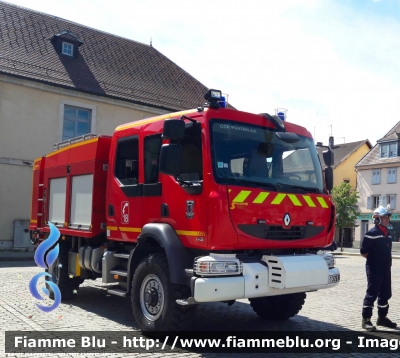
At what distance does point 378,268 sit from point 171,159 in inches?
145

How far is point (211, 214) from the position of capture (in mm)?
5867

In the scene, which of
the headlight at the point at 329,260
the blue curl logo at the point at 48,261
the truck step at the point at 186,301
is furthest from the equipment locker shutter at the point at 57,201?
the headlight at the point at 329,260

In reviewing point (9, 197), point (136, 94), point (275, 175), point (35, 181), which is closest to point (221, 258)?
point (275, 175)

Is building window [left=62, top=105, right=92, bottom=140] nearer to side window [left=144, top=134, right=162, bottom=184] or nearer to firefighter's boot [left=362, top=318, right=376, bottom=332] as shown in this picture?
side window [left=144, top=134, right=162, bottom=184]

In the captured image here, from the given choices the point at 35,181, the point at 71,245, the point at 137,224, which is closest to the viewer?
the point at 137,224

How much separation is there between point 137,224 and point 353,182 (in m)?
48.9

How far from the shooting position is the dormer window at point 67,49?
25.2m

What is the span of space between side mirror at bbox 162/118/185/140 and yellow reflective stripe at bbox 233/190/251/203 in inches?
39.5

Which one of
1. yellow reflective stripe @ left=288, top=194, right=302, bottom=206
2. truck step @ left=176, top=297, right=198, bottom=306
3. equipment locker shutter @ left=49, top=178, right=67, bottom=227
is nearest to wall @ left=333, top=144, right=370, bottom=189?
equipment locker shutter @ left=49, top=178, right=67, bottom=227

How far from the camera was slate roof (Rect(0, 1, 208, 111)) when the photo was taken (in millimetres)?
23062

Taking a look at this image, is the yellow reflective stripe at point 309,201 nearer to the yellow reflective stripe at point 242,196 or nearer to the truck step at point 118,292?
the yellow reflective stripe at point 242,196

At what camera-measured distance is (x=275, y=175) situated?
6.55 metres

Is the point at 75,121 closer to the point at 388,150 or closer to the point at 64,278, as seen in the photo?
the point at 64,278

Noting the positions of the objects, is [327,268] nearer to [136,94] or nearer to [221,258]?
[221,258]
